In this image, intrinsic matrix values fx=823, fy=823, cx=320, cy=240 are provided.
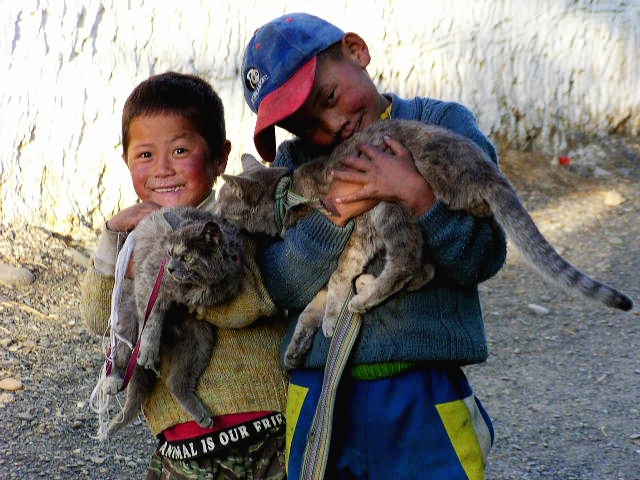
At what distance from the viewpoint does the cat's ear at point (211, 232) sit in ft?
7.98

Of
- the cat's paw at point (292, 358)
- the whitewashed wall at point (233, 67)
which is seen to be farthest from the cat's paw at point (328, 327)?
the whitewashed wall at point (233, 67)

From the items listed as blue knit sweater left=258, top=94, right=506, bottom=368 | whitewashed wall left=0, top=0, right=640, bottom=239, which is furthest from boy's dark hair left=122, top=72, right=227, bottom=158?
whitewashed wall left=0, top=0, right=640, bottom=239

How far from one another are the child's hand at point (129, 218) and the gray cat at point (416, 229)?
526 mm

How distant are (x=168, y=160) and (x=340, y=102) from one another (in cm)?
65

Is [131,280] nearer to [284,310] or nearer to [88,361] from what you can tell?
[284,310]

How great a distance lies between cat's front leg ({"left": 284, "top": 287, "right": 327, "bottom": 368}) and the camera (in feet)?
8.21

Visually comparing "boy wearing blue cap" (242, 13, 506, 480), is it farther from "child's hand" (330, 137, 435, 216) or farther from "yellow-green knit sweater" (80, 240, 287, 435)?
"yellow-green knit sweater" (80, 240, 287, 435)

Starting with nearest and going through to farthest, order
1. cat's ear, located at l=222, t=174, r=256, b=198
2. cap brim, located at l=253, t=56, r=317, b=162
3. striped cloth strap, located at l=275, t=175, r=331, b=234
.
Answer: cap brim, located at l=253, t=56, r=317, b=162
striped cloth strap, located at l=275, t=175, r=331, b=234
cat's ear, located at l=222, t=174, r=256, b=198

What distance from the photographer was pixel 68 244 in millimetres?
5645

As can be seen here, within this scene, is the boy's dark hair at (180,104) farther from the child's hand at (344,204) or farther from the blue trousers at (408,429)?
the blue trousers at (408,429)

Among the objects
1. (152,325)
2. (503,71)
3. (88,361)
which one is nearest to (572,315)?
(503,71)

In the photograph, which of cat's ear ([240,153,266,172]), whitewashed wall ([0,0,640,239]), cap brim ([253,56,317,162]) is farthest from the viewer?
whitewashed wall ([0,0,640,239])

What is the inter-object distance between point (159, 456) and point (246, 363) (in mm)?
486

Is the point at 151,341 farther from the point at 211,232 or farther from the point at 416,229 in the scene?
the point at 416,229
